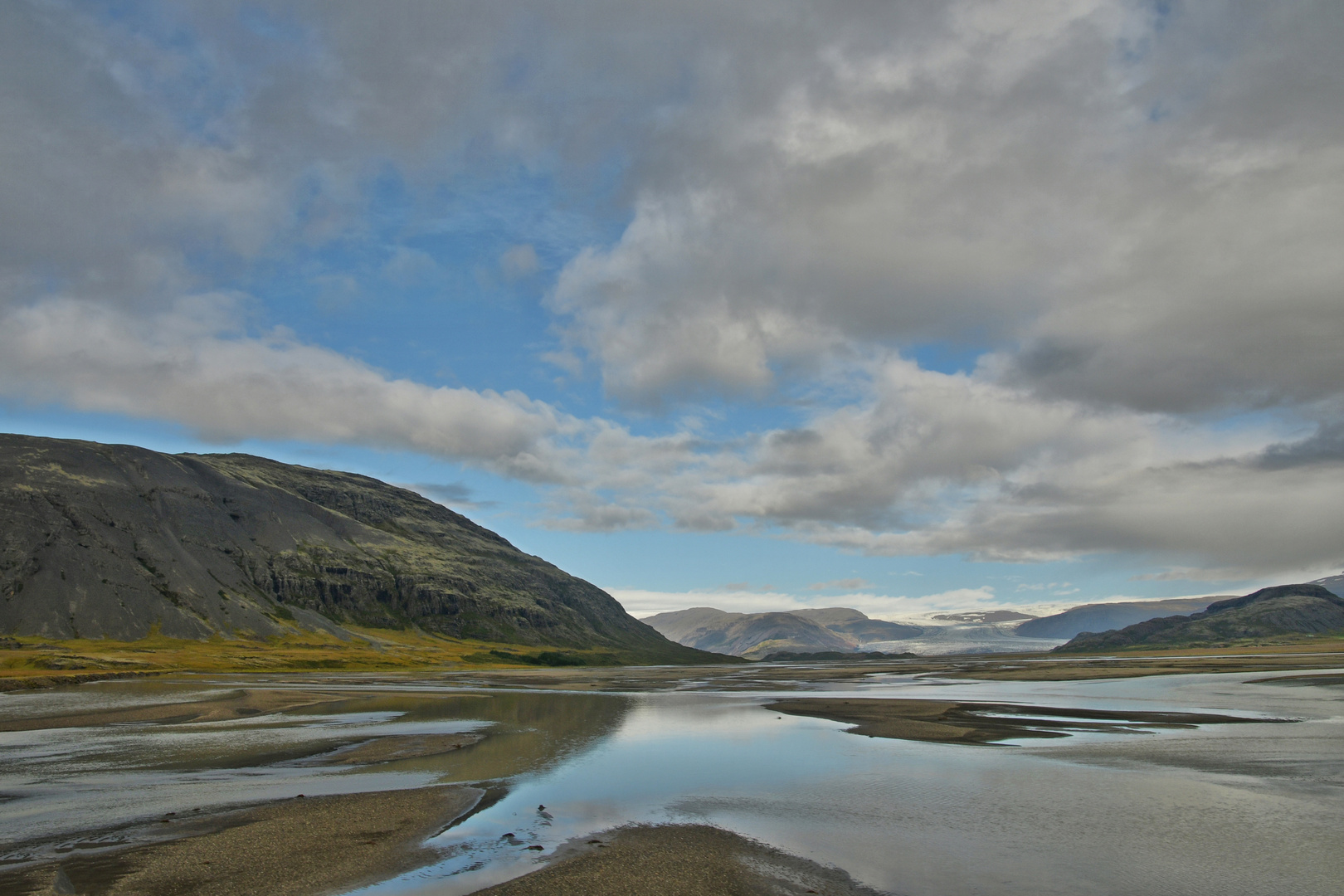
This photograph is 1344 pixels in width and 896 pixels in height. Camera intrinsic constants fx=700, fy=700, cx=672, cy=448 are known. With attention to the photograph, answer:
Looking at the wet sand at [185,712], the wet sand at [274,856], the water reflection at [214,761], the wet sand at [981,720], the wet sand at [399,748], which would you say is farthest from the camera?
the wet sand at [185,712]

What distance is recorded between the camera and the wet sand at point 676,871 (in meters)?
21.9

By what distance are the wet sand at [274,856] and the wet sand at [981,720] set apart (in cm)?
3946

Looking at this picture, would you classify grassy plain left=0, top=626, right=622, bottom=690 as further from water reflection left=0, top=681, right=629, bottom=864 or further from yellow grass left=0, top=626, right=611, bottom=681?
water reflection left=0, top=681, right=629, bottom=864

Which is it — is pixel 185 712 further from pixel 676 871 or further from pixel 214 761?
pixel 676 871

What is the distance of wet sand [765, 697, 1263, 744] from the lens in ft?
182

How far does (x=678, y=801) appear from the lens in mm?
34438

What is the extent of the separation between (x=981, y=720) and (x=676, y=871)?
49773 millimetres

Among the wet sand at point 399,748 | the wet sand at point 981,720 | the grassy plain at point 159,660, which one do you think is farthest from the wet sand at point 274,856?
the grassy plain at point 159,660

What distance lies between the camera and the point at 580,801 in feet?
112

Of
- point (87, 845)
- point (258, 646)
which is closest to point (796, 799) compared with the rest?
point (87, 845)

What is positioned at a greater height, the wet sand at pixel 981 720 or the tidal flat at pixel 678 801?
the tidal flat at pixel 678 801

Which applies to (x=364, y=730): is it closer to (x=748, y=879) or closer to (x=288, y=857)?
(x=288, y=857)

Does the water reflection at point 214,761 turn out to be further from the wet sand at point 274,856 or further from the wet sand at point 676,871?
the wet sand at point 676,871

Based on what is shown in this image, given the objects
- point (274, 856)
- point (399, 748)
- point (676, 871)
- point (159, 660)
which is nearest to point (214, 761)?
point (399, 748)
